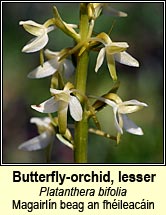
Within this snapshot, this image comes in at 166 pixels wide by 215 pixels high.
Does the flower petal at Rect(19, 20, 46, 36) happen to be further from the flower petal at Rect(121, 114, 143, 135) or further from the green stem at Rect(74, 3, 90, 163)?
the flower petal at Rect(121, 114, 143, 135)

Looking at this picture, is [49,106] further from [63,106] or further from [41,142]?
[41,142]

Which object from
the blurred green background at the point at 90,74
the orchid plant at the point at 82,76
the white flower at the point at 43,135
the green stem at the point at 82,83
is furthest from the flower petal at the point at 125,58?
the blurred green background at the point at 90,74

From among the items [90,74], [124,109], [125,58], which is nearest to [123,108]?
[124,109]

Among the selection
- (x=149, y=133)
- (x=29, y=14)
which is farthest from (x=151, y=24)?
(x=149, y=133)

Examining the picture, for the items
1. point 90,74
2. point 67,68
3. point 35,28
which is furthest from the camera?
point 90,74

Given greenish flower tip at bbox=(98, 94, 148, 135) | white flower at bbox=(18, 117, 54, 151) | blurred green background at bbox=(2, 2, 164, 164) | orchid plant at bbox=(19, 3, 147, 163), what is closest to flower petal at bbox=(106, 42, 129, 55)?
orchid plant at bbox=(19, 3, 147, 163)

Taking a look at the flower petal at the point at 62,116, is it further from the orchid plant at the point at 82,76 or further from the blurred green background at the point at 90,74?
the blurred green background at the point at 90,74
